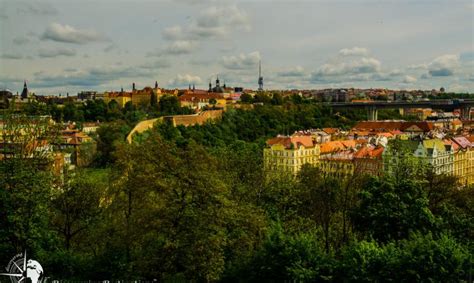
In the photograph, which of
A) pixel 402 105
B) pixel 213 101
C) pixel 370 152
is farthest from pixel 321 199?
pixel 402 105

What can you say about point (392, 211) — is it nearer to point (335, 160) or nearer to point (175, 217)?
point (175, 217)

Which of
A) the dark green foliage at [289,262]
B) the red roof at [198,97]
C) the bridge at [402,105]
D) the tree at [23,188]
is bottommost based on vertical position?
the dark green foliage at [289,262]

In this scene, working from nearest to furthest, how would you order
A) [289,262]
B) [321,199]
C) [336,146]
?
[289,262] → [321,199] → [336,146]

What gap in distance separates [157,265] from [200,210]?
141cm

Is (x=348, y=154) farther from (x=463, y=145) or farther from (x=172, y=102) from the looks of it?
(x=172, y=102)

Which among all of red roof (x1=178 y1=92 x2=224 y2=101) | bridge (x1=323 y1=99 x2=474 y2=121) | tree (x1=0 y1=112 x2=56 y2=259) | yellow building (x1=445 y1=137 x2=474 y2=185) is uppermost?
red roof (x1=178 y1=92 x2=224 y2=101)

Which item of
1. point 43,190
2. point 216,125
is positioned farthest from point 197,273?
point 216,125

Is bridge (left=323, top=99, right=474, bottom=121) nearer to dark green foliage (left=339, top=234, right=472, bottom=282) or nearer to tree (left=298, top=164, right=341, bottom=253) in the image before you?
tree (left=298, top=164, right=341, bottom=253)

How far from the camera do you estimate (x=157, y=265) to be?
1102 centimetres

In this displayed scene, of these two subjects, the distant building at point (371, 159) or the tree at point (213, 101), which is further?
the tree at point (213, 101)

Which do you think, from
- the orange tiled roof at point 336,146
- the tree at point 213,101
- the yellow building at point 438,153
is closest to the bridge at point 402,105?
the tree at point 213,101

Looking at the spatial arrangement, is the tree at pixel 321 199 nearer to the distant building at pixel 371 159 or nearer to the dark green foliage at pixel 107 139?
the distant building at pixel 371 159

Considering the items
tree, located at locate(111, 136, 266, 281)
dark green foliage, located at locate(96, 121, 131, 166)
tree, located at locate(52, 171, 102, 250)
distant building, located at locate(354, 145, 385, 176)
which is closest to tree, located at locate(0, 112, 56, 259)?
tree, located at locate(52, 171, 102, 250)

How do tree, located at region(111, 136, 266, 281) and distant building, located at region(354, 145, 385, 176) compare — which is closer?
tree, located at region(111, 136, 266, 281)
